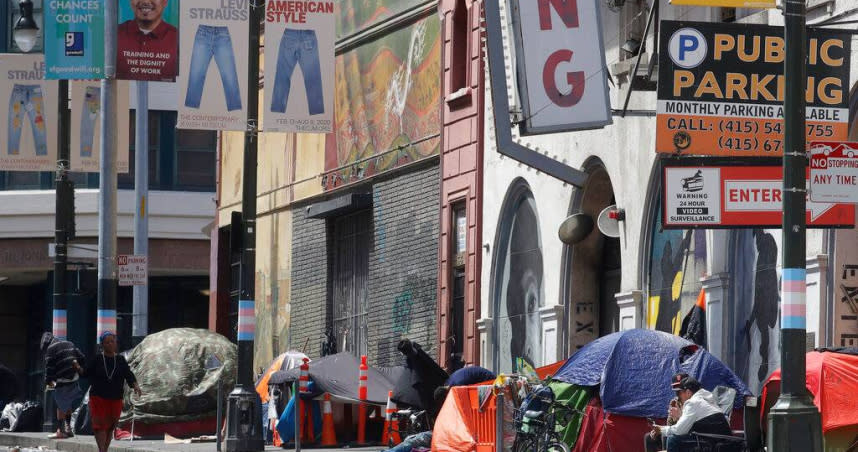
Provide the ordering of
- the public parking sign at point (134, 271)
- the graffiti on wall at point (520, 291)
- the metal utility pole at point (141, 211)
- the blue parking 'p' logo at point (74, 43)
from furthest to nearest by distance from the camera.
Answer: the metal utility pole at point (141, 211) < the public parking sign at point (134, 271) < the blue parking 'p' logo at point (74, 43) < the graffiti on wall at point (520, 291)

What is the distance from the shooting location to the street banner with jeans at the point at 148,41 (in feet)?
92.2

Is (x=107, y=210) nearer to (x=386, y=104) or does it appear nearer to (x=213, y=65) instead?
(x=386, y=104)

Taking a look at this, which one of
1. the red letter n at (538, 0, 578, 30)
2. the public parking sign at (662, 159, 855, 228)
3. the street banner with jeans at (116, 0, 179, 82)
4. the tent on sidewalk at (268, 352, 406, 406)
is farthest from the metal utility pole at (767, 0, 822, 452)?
the street banner with jeans at (116, 0, 179, 82)

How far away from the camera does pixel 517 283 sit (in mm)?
28031

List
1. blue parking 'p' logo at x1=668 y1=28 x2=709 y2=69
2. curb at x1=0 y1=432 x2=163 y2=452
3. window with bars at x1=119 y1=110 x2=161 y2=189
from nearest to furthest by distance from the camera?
blue parking 'p' logo at x1=668 y1=28 x2=709 y2=69
curb at x1=0 y1=432 x2=163 y2=452
window with bars at x1=119 y1=110 x2=161 y2=189

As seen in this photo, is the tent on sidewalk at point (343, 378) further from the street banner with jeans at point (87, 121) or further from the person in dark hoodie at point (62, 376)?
the street banner with jeans at point (87, 121)

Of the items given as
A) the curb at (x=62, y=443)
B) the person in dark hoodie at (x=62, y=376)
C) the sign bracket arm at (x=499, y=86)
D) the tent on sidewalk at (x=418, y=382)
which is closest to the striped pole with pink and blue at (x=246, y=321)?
the tent on sidewalk at (x=418, y=382)

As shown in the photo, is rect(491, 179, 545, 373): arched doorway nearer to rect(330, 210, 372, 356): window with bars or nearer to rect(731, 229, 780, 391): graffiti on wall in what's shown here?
rect(330, 210, 372, 356): window with bars

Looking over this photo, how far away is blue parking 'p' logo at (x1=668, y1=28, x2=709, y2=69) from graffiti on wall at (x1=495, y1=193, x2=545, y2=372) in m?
8.41

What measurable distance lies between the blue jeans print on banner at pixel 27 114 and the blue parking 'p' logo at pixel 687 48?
15766mm

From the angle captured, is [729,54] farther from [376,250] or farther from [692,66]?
[376,250]

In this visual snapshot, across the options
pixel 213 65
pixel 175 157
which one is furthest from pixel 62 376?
pixel 175 157

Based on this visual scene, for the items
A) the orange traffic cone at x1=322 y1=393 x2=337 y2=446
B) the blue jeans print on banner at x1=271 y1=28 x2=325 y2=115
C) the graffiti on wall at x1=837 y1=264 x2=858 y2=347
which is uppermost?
the blue jeans print on banner at x1=271 y1=28 x2=325 y2=115

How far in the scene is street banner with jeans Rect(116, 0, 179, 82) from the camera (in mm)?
28094
